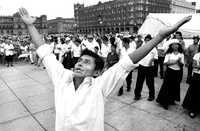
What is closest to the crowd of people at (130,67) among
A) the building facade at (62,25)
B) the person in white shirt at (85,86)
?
the person in white shirt at (85,86)

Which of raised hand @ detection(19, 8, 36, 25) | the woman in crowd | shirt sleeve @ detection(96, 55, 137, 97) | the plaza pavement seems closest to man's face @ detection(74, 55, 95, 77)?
shirt sleeve @ detection(96, 55, 137, 97)

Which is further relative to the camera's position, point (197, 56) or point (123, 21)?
point (123, 21)

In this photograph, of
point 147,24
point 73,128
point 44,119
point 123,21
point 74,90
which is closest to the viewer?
point 73,128

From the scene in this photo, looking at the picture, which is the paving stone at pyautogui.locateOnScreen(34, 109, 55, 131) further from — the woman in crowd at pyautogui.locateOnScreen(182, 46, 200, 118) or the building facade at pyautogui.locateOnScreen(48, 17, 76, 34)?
the building facade at pyautogui.locateOnScreen(48, 17, 76, 34)

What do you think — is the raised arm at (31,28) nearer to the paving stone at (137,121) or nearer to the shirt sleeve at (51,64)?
the shirt sleeve at (51,64)

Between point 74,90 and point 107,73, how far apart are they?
0.99ft

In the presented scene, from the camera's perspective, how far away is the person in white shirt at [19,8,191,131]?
51.1 inches

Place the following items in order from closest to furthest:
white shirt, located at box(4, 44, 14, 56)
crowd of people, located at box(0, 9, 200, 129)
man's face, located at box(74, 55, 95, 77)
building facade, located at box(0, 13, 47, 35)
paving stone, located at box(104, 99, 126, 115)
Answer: crowd of people, located at box(0, 9, 200, 129) < man's face, located at box(74, 55, 95, 77) < paving stone, located at box(104, 99, 126, 115) < white shirt, located at box(4, 44, 14, 56) < building facade, located at box(0, 13, 47, 35)

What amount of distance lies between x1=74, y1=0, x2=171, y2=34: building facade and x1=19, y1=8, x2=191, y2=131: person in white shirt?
63.2m

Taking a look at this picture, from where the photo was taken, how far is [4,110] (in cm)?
457

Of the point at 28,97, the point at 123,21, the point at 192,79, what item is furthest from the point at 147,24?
the point at 123,21

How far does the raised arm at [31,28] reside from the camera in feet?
5.23

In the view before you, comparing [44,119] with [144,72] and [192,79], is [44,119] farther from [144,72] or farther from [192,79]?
[192,79]

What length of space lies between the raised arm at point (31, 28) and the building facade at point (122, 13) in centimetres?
6280
